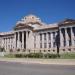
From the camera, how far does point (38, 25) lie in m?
104

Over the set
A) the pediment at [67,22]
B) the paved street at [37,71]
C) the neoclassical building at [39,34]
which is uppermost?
the pediment at [67,22]

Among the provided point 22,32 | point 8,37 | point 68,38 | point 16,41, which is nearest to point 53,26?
point 68,38

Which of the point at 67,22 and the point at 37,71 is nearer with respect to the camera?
the point at 37,71

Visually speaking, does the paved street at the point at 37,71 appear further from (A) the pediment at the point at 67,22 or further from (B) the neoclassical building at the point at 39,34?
(B) the neoclassical building at the point at 39,34

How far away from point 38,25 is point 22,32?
11.0 meters

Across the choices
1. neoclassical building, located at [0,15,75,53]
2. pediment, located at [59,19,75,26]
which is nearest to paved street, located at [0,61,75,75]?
pediment, located at [59,19,75,26]

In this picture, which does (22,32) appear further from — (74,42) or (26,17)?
(74,42)

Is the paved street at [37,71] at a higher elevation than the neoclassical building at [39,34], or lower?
lower

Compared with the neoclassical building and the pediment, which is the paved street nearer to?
the pediment

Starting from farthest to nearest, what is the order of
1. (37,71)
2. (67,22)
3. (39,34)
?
(39,34) → (67,22) → (37,71)

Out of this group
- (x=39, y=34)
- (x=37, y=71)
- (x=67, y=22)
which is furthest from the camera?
(x=39, y=34)

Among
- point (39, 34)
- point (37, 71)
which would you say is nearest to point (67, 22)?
point (39, 34)

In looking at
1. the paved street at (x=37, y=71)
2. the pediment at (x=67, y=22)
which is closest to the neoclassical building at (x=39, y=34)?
the pediment at (x=67, y=22)

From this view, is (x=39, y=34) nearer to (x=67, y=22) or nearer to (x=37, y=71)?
(x=67, y=22)
